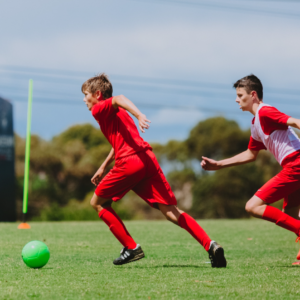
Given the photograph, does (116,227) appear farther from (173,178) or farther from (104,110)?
(173,178)

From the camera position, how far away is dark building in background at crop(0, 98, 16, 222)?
19.2 meters

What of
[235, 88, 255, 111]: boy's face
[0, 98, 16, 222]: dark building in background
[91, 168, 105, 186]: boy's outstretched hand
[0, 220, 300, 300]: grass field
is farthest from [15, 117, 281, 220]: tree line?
[235, 88, 255, 111]: boy's face

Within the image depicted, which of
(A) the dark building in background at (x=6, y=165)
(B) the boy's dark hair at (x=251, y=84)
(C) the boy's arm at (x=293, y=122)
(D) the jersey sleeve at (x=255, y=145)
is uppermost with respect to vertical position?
(B) the boy's dark hair at (x=251, y=84)

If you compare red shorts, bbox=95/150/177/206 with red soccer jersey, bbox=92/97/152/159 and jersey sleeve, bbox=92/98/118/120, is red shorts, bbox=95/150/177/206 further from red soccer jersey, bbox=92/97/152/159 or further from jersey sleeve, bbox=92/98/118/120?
jersey sleeve, bbox=92/98/118/120

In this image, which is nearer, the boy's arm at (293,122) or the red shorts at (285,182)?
the boy's arm at (293,122)

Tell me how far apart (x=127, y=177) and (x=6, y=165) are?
1565 centimetres

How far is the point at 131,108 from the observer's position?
416cm

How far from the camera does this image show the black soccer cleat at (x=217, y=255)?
455 centimetres

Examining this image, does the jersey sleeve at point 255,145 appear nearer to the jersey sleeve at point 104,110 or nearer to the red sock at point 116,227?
the jersey sleeve at point 104,110

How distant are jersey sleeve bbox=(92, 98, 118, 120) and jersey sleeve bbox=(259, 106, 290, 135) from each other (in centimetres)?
141

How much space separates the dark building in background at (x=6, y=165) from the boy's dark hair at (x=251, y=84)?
51.9 feet

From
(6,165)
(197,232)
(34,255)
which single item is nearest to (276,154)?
(197,232)

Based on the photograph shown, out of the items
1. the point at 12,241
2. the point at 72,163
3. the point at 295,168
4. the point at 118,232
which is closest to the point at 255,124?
the point at 295,168

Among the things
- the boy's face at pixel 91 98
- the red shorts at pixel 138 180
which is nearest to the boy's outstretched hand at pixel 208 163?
the red shorts at pixel 138 180
